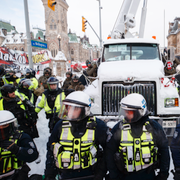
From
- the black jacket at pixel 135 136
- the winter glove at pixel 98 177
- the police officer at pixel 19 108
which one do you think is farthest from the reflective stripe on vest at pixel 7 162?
the police officer at pixel 19 108

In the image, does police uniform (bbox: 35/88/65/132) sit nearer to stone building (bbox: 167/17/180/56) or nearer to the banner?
the banner

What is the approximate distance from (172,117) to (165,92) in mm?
630

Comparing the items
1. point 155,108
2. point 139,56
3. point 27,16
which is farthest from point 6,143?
point 27,16

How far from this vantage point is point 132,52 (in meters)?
5.38

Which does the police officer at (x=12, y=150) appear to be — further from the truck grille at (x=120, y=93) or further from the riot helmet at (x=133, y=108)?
the truck grille at (x=120, y=93)

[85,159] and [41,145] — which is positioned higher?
[85,159]

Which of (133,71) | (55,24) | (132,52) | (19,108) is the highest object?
(55,24)

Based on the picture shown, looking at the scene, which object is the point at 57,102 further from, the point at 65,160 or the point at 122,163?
the point at 122,163

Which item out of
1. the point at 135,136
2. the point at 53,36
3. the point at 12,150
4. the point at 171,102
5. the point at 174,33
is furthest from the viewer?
the point at 53,36

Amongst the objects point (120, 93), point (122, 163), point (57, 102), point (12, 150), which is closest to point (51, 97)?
point (57, 102)

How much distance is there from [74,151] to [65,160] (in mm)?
156

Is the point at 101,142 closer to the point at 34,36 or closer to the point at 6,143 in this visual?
the point at 6,143

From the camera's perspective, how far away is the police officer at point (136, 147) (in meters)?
2.04

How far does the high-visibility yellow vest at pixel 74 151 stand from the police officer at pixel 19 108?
1.97 metres
